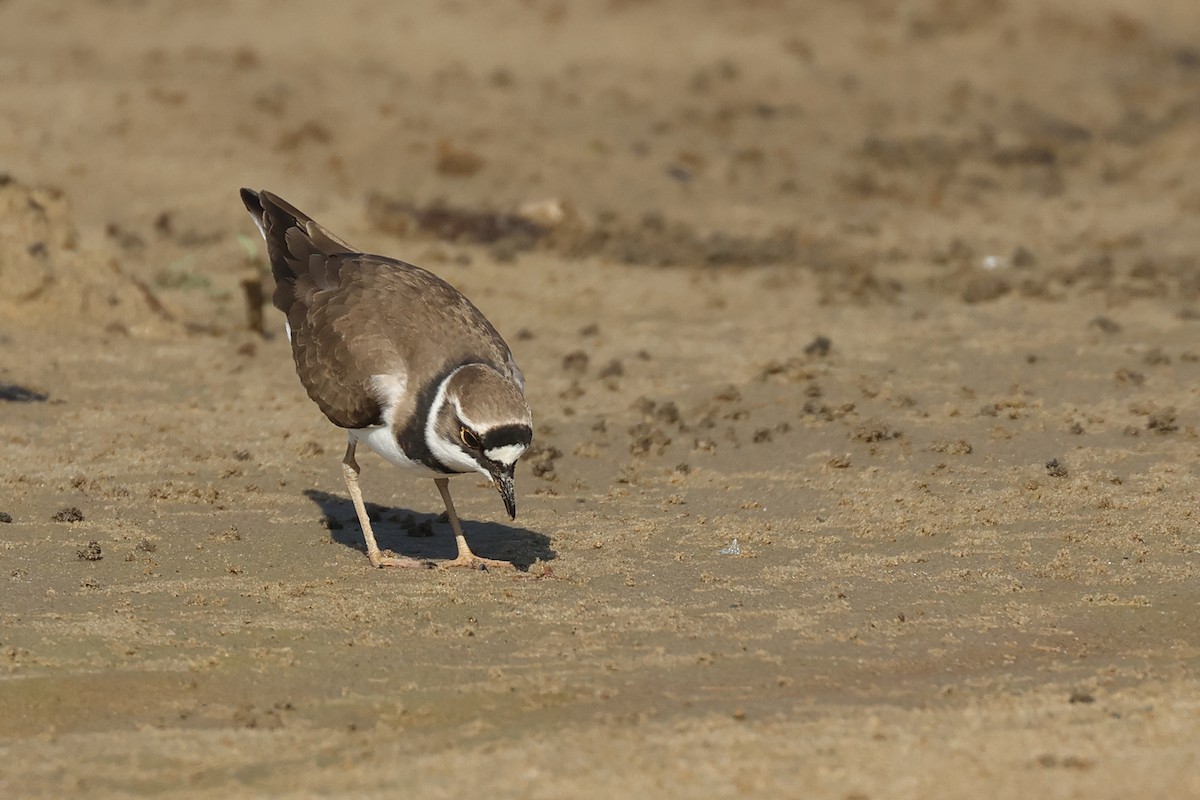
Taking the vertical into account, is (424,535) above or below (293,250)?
below

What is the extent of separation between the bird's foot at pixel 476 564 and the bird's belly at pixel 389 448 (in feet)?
1.91

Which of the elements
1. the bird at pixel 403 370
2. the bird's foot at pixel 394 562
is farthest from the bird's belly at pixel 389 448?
the bird's foot at pixel 394 562

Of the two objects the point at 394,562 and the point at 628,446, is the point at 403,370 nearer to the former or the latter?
the point at 394,562

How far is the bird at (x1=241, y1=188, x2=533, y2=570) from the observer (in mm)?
7812

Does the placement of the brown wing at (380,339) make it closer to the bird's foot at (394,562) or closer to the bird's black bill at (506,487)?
the bird's black bill at (506,487)

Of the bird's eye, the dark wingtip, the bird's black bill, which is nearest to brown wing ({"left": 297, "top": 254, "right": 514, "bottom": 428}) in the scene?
the bird's eye

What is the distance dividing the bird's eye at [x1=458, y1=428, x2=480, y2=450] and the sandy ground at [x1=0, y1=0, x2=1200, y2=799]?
80 cm

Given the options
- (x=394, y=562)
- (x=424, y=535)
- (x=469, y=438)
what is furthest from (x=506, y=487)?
(x=424, y=535)

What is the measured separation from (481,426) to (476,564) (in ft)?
4.21

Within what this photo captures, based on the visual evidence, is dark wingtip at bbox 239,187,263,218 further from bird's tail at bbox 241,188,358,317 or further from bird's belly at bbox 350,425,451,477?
bird's belly at bbox 350,425,451,477

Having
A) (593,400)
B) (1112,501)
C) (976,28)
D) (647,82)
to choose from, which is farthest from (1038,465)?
(976,28)

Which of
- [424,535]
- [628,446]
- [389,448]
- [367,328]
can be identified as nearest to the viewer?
[389,448]

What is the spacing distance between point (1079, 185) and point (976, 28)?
25.8 feet

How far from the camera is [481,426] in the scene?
25.2 ft
